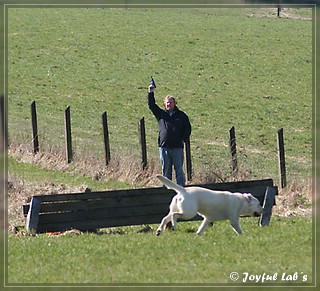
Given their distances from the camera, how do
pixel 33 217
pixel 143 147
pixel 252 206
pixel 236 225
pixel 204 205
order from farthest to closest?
1. pixel 143 147
2. pixel 33 217
3. pixel 252 206
4. pixel 236 225
5. pixel 204 205

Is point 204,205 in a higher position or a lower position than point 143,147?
higher

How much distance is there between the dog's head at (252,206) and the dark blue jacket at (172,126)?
3019 mm

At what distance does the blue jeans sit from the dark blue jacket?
112mm

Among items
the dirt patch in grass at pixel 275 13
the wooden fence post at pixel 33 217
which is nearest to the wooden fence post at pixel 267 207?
the wooden fence post at pixel 33 217

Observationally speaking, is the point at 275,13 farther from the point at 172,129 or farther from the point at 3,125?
the point at 172,129

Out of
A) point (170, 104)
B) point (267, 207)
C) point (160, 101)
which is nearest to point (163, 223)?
point (267, 207)

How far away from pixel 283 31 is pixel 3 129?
31.6m

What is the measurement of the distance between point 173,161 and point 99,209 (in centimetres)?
308

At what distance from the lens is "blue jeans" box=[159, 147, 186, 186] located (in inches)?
630

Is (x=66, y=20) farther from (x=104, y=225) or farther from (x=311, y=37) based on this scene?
(x=104, y=225)

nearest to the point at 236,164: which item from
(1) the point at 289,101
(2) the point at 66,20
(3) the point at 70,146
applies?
(3) the point at 70,146

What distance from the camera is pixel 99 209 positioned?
1334 cm

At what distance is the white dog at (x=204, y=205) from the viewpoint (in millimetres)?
12008

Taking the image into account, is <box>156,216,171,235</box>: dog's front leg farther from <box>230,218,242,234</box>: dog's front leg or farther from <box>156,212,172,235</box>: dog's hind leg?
<box>230,218,242,234</box>: dog's front leg
